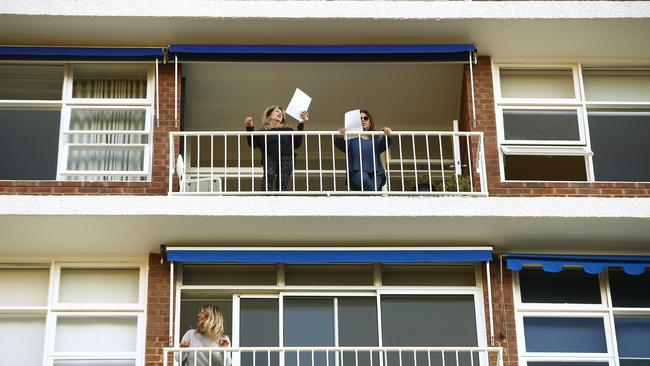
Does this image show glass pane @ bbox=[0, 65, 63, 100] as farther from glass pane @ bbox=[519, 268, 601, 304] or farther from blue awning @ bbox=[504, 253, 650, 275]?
glass pane @ bbox=[519, 268, 601, 304]

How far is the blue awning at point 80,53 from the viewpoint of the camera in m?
14.0

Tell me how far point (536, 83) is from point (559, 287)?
8.24 ft

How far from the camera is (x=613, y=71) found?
1461cm

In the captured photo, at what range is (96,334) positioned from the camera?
43.7ft

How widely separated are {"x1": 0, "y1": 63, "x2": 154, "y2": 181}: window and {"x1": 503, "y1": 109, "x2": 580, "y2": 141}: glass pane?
4.14 m

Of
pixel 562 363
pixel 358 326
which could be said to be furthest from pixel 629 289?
pixel 358 326

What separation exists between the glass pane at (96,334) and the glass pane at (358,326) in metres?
2.26

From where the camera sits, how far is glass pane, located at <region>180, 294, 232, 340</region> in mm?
13430

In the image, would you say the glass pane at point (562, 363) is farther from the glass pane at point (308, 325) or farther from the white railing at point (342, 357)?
the glass pane at point (308, 325)

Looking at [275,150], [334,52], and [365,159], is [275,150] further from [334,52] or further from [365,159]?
[334,52]

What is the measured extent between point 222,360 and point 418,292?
7.68ft

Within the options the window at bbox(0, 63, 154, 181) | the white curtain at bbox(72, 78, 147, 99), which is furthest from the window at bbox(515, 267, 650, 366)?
the white curtain at bbox(72, 78, 147, 99)

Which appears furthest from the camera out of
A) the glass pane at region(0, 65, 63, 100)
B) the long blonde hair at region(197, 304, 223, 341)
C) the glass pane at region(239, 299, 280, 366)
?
the glass pane at region(0, 65, 63, 100)

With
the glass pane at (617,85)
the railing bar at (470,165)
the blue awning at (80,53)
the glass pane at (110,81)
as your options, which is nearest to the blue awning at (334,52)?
the blue awning at (80,53)
